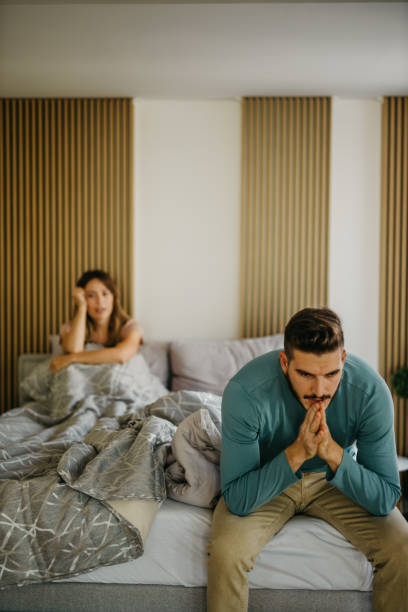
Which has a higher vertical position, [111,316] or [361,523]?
[111,316]

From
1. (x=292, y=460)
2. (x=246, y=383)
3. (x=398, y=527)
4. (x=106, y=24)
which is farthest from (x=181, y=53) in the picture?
(x=398, y=527)

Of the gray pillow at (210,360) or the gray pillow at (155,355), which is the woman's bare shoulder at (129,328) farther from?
the gray pillow at (210,360)

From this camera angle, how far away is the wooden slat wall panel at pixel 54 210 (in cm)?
348

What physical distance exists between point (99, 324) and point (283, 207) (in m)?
1.59

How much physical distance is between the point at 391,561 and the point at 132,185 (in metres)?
2.89

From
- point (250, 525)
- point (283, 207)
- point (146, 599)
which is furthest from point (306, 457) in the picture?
point (283, 207)

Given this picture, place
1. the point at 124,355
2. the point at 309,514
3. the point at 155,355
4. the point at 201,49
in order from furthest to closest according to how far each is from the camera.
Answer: the point at 155,355
the point at 124,355
the point at 201,49
the point at 309,514

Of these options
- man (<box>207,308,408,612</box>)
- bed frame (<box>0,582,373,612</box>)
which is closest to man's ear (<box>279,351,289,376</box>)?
man (<box>207,308,408,612</box>)

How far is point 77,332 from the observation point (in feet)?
9.64

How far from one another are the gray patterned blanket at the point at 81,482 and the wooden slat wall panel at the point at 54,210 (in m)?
1.33

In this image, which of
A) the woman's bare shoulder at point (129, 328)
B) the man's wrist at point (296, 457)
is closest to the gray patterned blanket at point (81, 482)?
the man's wrist at point (296, 457)

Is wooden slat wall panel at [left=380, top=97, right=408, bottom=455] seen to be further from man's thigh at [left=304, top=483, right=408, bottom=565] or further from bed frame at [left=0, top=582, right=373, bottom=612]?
bed frame at [left=0, top=582, right=373, bottom=612]

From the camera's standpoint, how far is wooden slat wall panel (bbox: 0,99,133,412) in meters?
3.48

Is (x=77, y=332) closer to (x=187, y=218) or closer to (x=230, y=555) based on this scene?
(x=187, y=218)
